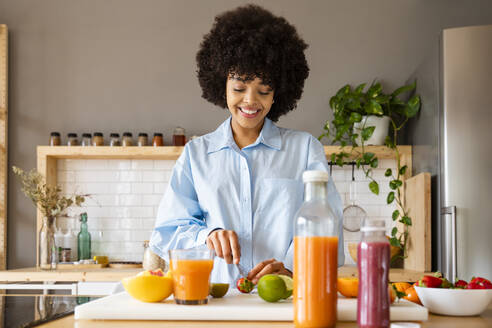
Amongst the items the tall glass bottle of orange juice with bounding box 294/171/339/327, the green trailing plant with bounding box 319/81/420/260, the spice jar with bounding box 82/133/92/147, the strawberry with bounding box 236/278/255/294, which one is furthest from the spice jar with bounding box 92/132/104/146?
the tall glass bottle of orange juice with bounding box 294/171/339/327

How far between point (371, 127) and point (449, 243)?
1012mm

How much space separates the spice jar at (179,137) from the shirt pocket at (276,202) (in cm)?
227

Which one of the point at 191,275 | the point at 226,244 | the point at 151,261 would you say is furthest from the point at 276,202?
the point at 151,261

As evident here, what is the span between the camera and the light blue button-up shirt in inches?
81.6

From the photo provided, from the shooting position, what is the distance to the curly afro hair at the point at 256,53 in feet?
6.95

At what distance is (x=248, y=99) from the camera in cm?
204

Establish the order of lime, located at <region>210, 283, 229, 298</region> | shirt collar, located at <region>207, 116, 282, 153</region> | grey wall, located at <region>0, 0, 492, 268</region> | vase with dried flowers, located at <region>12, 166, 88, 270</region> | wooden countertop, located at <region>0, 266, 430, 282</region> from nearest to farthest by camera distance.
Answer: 1. lime, located at <region>210, 283, 229, 298</region>
2. shirt collar, located at <region>207, 116, 282, 153</region>
3. wooden countertop, located at <region>0, 266, 430, 282</region>
4. vase with dried flowers, located at <region>12, 166, 88, 270</region>
5. grey wall, located at <region>0, 0, 492, 268</region>

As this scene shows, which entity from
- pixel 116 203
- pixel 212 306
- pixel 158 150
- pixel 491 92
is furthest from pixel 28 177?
pixel 212 306

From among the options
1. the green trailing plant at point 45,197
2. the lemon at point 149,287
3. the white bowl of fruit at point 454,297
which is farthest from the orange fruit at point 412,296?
the green trailing plant at point 45,197

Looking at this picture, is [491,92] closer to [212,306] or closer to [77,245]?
[212,306]

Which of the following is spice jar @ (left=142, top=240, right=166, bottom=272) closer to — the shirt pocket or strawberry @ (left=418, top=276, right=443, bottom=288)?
the shirt pocket

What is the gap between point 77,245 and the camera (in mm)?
4434

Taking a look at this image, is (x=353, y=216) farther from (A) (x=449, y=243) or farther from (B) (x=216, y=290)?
(B) (x=216, y=290)

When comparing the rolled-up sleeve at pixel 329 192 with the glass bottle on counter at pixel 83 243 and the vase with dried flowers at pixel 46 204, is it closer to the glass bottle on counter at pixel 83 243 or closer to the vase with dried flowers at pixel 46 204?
the vase with dried flowers at pixel 46 204
